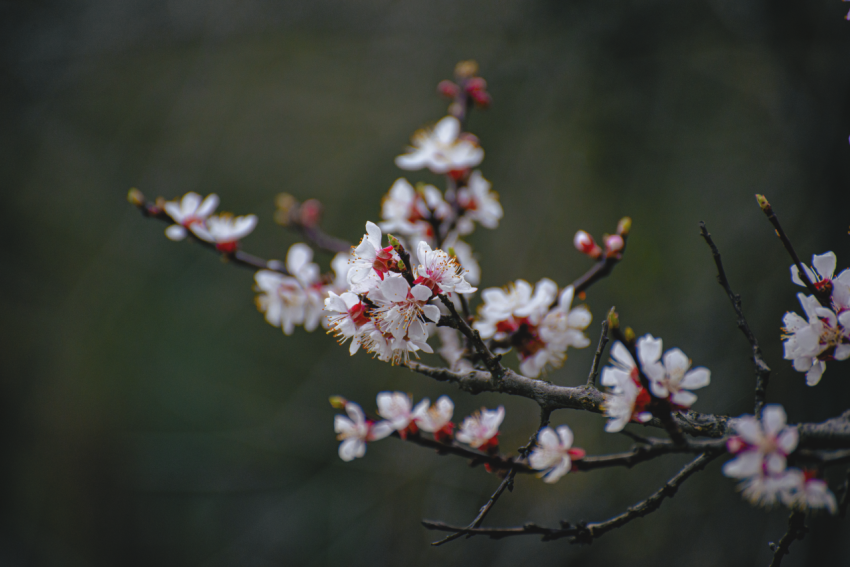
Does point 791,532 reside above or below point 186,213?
below

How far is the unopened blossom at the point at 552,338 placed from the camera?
2.60ft

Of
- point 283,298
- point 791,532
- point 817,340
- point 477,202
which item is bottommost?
point 791,532

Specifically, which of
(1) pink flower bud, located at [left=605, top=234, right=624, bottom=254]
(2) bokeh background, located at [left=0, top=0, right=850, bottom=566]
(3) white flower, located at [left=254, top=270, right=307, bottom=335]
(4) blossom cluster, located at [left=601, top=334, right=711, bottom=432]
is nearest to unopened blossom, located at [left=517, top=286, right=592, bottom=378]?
(1) pink flower bud, located at [left=605, top=234, right=624, bottom=254]

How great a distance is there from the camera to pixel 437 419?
68 cm

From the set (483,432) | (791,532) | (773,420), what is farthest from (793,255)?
(483,432)

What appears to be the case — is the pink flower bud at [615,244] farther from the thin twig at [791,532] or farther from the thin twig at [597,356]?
the thin twig at [791,532]

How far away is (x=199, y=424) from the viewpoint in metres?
2.76

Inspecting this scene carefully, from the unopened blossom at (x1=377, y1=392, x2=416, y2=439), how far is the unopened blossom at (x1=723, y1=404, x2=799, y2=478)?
0.39m

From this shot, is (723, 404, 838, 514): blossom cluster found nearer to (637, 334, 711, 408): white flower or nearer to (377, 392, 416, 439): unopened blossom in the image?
(637, 334, 711, 408): white flower

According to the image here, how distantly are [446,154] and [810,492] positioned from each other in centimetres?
87

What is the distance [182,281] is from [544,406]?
9.64ft

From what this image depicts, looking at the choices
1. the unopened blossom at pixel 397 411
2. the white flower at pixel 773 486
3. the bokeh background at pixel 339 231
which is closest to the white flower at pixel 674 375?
the white flower at pixel 773 486

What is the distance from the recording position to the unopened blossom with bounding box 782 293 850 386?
1.73 ft

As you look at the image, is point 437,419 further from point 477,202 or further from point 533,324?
point 477,202
